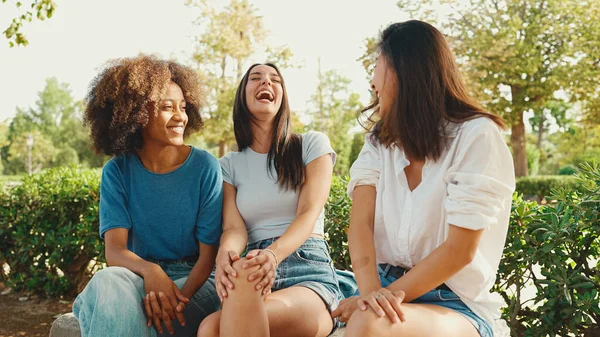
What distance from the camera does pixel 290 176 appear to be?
2.98 m

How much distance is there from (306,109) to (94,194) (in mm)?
29451

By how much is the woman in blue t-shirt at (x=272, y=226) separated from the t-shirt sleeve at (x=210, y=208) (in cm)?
5

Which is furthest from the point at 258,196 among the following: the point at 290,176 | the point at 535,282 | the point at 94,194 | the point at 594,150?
the point at 594,150

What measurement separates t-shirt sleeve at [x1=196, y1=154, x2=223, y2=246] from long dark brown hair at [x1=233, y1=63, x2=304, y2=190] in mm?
304

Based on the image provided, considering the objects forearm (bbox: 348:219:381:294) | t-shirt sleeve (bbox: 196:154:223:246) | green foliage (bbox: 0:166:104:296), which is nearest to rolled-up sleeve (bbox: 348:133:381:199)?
forearm (bbox: 348:219:381:294)

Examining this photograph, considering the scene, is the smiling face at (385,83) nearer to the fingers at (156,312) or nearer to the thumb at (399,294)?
the thumb at (399,294)

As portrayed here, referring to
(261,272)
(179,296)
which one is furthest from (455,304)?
(179,296)

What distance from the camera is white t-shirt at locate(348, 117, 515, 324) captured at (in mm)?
1961

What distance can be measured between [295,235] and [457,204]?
0.98 metres

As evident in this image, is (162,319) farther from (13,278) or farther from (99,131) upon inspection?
(13,278)

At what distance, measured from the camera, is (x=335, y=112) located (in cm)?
3275

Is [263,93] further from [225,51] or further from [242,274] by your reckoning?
[225,51]

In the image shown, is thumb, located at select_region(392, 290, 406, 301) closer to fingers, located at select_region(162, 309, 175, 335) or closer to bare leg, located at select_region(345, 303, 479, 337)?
bare leg, located at select_region(345, 303, 479, 337)

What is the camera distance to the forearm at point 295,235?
8.69ft
